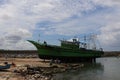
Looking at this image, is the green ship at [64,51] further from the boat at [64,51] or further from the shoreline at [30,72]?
the shoreline at [30,72]

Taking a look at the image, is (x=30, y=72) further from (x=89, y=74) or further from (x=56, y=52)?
(x=56, y=52)

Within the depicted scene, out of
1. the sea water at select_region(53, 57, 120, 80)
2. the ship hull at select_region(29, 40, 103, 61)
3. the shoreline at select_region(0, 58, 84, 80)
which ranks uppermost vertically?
the ship hull at select_region(29, 40, 103, 61)

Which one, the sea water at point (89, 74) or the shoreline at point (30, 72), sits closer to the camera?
the shoreline at point (30, 72)

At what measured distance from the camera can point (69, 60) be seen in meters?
69.1

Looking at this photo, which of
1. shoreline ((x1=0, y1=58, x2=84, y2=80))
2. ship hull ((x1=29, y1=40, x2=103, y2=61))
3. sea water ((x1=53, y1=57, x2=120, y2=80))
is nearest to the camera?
shoreline ((x1=0, y1=58, x2=84, y2=80))

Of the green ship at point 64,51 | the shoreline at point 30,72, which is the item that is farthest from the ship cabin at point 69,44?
the shoreline at point 30,72

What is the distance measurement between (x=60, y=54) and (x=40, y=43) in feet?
20.0

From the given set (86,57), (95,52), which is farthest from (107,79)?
(95,52)

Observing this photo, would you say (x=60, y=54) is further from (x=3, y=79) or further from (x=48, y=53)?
(x=3, y=79)

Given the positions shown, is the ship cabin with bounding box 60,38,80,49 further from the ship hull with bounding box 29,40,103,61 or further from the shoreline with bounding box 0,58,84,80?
the shoreline with bounding box 0,58,84,80

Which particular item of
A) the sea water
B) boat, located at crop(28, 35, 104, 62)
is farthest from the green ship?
the sea water

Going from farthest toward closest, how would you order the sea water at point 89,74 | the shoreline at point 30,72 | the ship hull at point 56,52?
the ship hull at point 56,52 < the sea water at point 89,74 < the shoreline at point 30,72

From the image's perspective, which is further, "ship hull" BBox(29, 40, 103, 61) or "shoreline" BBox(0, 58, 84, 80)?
"ship hull" BBox(29, 40, 103, 61)

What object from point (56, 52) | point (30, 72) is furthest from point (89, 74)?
point (56, 52)
